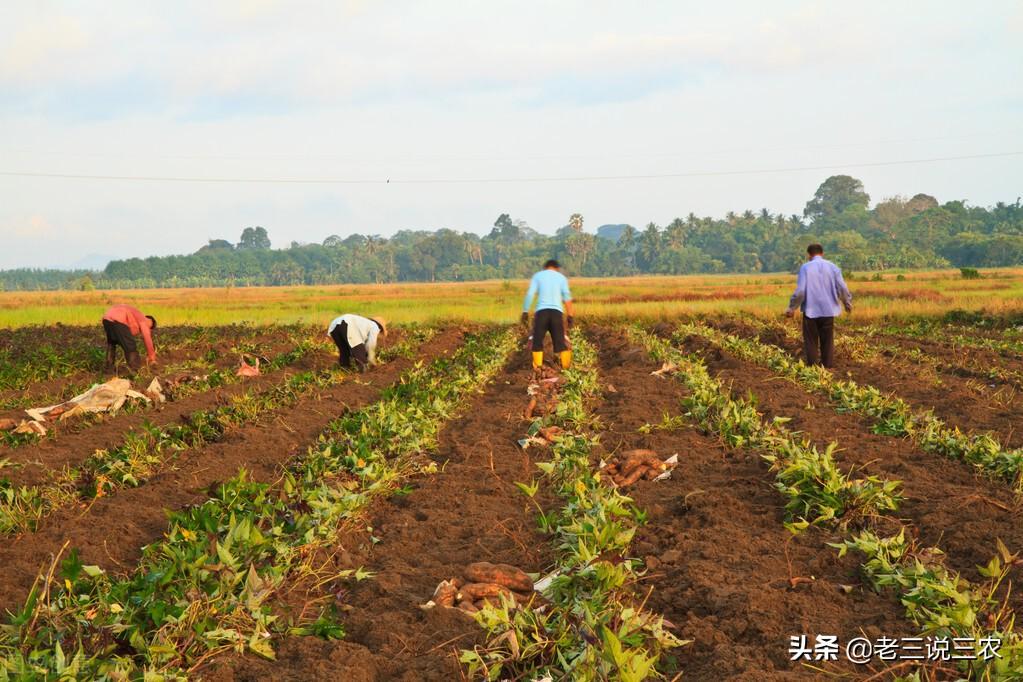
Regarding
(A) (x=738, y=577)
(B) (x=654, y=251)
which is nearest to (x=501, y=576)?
(A) (x=738, y=577)

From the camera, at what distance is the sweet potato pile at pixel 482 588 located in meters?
3.90

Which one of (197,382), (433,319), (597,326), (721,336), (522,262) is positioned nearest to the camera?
(197,382)

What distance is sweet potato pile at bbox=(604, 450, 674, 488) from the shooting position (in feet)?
19.9

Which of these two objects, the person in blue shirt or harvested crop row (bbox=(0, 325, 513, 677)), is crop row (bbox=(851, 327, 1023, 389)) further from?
harvested crop row (bbox=(0, 325, 513, 677))

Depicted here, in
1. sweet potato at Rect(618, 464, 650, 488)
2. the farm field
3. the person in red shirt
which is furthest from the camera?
the person in red shirt

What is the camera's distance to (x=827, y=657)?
322cm

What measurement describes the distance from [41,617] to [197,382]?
8381 mm

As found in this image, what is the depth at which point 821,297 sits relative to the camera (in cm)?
1138

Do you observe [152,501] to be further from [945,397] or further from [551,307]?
[945,397]

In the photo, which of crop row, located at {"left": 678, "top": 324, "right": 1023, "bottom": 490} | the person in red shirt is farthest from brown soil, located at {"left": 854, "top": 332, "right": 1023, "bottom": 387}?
the person in red shirt

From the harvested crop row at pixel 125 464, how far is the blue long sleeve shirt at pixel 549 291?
3373mm

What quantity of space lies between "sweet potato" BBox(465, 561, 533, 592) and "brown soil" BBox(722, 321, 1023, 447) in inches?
154

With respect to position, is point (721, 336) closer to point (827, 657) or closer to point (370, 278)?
point (827, 657)

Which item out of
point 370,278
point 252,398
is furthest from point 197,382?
point 370,278
